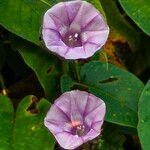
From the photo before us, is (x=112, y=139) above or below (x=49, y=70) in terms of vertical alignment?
below

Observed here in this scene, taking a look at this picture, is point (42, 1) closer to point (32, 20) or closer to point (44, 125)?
point (32, 20)

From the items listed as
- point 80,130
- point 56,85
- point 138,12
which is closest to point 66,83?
point 56,85

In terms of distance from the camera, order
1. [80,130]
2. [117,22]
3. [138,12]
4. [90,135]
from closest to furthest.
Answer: [90,135], [80,130], [138,12], [117,22]

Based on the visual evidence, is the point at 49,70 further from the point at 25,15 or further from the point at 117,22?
the point at 117,22

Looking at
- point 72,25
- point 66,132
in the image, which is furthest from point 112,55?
point 66,132

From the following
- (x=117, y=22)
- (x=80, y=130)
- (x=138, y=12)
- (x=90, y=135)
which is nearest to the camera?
(x=90, y=135)

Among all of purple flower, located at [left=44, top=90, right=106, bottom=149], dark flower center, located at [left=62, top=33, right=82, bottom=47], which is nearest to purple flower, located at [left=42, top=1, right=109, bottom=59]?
dark flower center, located at [left=62, top=33, right=82, bottom=47]

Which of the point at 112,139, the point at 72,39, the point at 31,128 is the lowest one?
the point at 112,139

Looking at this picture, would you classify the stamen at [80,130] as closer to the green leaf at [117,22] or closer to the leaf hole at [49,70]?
the leaf hole at [49,70]
